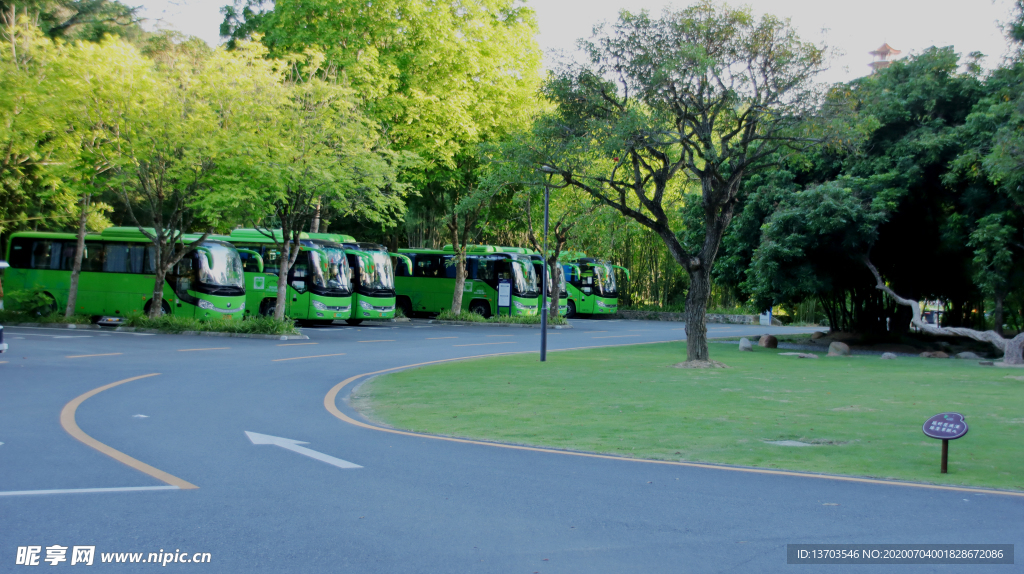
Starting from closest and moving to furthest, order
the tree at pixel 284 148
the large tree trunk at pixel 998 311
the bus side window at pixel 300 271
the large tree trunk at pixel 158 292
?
the large tree trunk at pixel 998 311, the tree at pixel 284 148, the large tree trunk at pixel 158 292, the bus side window at pixel 300 271

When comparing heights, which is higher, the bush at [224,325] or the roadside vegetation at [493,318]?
the roadside vegetation at [493,318]

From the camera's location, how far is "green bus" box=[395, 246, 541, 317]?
125 feet

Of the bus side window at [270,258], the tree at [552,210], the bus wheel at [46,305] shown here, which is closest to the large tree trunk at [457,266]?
the tree at [552,210]

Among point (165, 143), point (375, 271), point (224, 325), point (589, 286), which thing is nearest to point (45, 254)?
point (224, 325)

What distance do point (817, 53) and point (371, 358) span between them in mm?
11882

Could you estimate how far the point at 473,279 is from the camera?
38594 millimetres

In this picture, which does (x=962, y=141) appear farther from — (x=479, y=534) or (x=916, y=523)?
(x=479, y=534)

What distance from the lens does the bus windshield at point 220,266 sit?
87.0 feet

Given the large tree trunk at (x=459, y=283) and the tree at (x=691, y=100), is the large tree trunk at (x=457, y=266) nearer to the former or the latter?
the large tree trunk at (x=459, y=283)

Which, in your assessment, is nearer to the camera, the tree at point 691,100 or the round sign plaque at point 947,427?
the round sign plaque at point 947,427

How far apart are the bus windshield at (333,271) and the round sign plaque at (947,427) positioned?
82.2 ft

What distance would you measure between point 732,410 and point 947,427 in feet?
13.7

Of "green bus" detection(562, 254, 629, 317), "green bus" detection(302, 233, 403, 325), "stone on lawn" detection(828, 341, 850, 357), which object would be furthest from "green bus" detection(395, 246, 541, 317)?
"stone on lawn" detection(828, 341, 850, 357)

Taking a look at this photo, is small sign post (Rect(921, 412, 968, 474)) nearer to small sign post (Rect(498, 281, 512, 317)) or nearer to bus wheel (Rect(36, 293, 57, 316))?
small sign post (Rect(498, 281, 512, 317))
